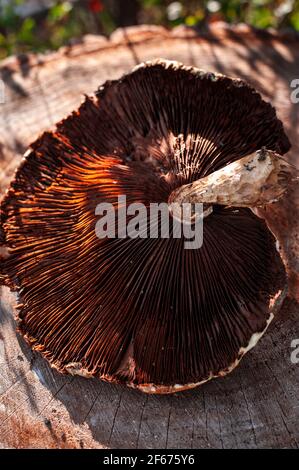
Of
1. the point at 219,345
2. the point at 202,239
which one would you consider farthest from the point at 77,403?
the point at 202,239

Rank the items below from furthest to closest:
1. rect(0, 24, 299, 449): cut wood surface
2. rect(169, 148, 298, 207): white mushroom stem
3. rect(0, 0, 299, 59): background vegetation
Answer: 1. rect(0, 0, 299, 59): background vegetation
2. rect(0, 24, 299, 449): cut wood surface
3. rect(169, 148, 298, 207): white mushroom stem

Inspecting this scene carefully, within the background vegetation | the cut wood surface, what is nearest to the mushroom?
the cut wood surface

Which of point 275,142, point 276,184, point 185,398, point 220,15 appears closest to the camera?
point 276,184

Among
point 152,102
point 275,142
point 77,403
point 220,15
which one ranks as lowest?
point 77,403

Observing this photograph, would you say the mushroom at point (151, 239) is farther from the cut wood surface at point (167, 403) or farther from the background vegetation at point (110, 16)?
the background vegetation at point (110, 16)

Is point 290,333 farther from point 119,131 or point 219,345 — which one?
point 119,131

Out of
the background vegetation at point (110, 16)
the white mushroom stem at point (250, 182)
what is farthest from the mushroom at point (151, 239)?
the background vegetation at point (110, 16)

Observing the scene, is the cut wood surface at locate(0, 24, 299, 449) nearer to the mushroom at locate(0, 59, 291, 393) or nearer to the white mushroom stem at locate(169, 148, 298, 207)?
the mushroom at locate(0, 59, 291, 393)
